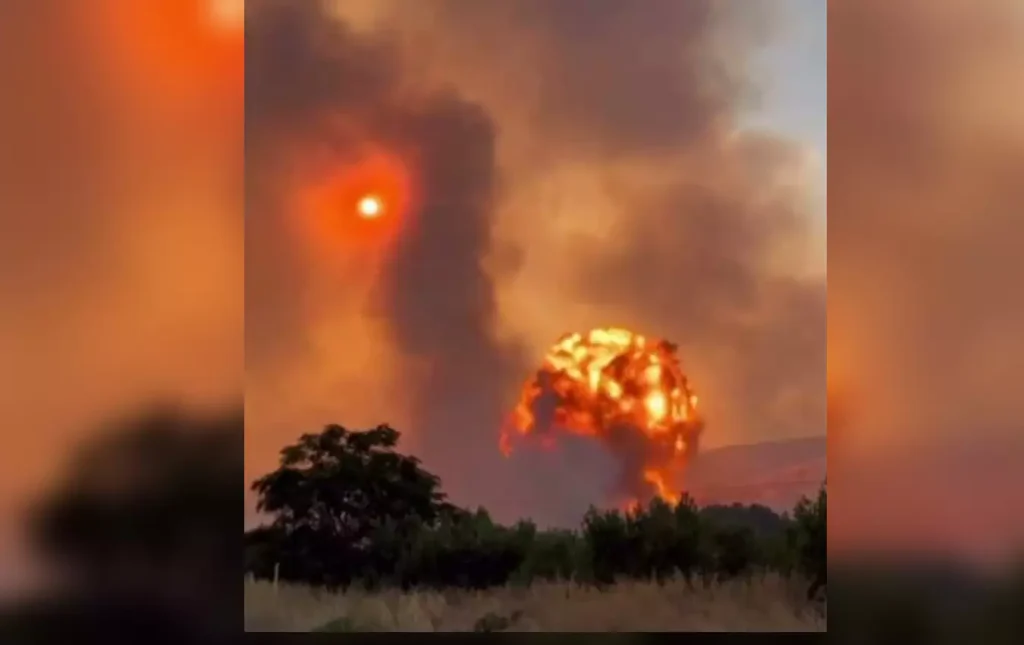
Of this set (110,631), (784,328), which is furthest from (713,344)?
(110,631)

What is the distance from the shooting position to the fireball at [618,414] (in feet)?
3.75

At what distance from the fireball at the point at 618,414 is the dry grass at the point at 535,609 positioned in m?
0.14

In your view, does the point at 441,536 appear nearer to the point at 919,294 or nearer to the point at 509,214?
the point at 509,214

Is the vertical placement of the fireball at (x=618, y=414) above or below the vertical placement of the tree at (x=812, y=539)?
above

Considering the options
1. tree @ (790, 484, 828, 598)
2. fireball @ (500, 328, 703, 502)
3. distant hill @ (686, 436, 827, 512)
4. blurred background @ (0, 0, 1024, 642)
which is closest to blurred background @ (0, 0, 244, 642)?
blurred background @ (0, 0, 1024, 642)

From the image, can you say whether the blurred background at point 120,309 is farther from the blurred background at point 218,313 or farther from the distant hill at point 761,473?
the distant hill at point 761,473

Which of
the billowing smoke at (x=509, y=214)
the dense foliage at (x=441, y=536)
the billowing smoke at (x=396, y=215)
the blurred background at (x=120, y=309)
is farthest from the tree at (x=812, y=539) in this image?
the blurred background at (x=120, y=309)

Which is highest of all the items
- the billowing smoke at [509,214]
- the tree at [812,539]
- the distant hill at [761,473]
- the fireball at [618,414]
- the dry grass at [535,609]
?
the billowing smoke at [509,214]

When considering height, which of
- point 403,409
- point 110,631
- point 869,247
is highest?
point 869,247

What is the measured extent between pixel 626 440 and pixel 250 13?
754 mm

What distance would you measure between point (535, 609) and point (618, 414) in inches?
10.9

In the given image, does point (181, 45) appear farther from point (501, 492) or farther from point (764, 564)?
point (764, 564)

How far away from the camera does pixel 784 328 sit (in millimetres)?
1137

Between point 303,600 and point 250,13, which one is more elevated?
point 250,13
